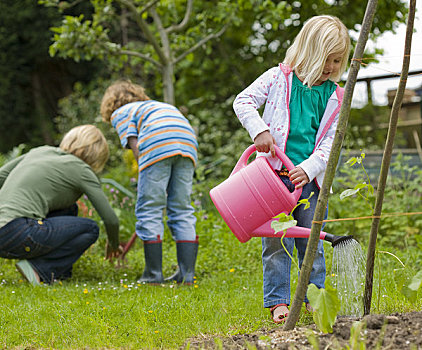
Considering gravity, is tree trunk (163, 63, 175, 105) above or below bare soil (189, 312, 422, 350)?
above

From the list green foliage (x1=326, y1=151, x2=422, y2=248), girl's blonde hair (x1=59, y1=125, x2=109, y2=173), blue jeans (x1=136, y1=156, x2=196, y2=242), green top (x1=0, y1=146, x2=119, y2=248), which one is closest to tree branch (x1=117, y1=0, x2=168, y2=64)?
girl's blonde hair (x1=59, y1=125, x2=109, y2=173)

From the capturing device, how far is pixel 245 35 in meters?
6.86

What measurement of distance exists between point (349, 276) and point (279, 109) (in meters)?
0.72

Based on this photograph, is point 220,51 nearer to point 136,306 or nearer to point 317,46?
point 317,46

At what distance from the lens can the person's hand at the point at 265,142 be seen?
209cm

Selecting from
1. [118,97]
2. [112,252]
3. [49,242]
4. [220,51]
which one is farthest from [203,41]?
[49,242]

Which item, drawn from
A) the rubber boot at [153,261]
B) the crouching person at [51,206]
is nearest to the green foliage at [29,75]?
the crouching person at [51,206]

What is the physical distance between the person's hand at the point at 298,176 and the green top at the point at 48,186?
4.88 ft

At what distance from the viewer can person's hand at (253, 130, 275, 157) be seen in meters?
2.09

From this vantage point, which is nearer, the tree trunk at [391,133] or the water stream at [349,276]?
the tree trunk at [391,133]

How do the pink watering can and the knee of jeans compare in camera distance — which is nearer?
the pink watering can

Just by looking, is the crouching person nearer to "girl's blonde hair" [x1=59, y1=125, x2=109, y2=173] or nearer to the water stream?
"girl's blonde hair" [x1=59, y1=125, x2=109, y2=173]

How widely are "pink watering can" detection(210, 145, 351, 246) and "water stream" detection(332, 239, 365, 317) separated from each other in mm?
49

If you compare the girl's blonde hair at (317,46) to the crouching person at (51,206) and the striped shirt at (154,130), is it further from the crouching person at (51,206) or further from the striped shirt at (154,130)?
the crouching person at (51,206)
